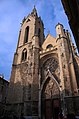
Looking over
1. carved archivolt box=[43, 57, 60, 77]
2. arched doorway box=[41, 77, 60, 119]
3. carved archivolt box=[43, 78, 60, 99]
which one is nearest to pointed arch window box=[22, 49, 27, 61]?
carved archivolt box=[43, 57, 60, 77]

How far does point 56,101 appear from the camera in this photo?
47.2 ft

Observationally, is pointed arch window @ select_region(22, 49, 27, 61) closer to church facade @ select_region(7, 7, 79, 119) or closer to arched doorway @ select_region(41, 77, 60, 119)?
church facade @ select_region(7, 7, 79, 119)

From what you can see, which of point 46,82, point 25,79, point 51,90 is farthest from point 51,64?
point 25,79

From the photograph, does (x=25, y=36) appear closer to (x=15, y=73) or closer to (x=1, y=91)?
(x=15, y=73)

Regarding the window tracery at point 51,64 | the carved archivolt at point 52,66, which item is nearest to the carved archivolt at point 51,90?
the carved archivolt at point 52,66

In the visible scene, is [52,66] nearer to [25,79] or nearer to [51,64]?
[51,64]

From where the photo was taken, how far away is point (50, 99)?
14898mm

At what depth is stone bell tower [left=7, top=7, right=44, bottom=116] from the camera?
49.3ft

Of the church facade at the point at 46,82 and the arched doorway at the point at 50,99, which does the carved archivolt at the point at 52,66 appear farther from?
the arched doorway at the point at 50,99

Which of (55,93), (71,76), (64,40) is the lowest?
(55,93)

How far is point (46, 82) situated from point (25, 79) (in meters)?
3.54

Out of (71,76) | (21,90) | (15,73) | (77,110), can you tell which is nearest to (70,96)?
(77,110)

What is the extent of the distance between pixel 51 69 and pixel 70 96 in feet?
16.8

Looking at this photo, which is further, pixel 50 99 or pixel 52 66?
pixel 52 66
